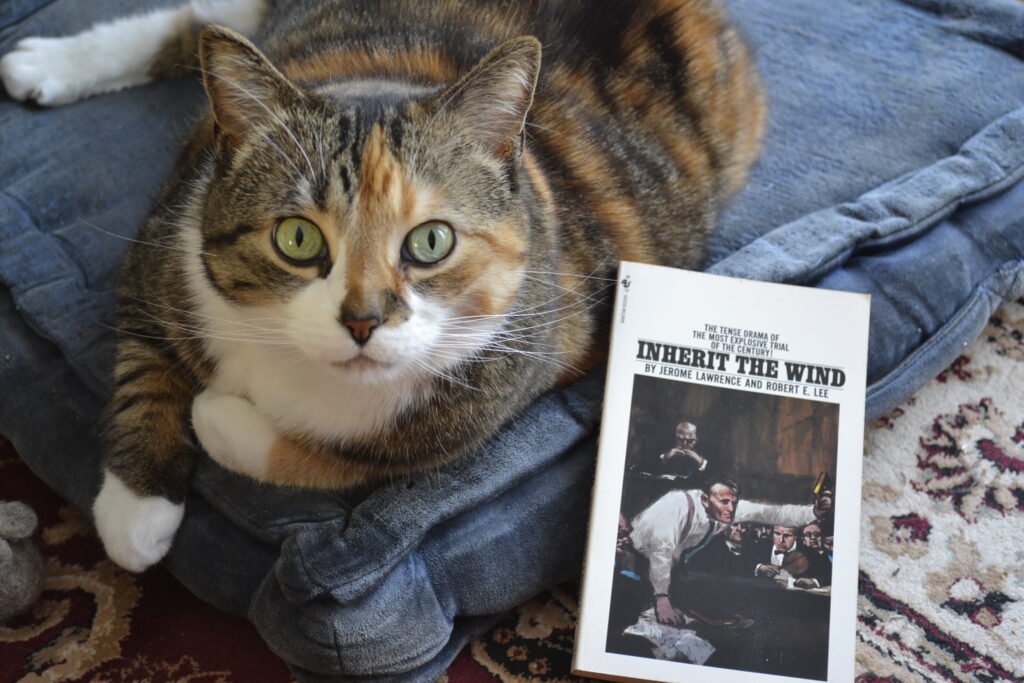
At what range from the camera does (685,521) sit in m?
1.13

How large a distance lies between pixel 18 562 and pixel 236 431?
0.32 meters

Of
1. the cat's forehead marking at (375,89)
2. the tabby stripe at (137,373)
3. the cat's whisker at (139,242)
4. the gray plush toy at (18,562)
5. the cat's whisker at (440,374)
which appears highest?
the cat's forehead marking at (375,89)

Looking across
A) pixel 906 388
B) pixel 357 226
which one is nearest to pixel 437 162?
pixel 357 226

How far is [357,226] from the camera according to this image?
2.84ft

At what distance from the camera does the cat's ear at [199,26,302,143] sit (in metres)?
0.89

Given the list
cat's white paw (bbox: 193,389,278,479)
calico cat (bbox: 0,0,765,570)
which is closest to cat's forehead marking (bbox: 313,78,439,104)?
calico cat (bbox: 0,0,765,570)

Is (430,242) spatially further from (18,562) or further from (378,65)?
(18,562)

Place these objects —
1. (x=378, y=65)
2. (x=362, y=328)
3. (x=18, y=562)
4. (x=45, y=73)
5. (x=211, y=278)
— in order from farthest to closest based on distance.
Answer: (x=45, y=73)
(x=378, y=65)
(x=18, y=562)
(x=211, y=278)
(x=362, y=328)

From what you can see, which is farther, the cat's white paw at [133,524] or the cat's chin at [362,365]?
the cat's white paw at [133,524]

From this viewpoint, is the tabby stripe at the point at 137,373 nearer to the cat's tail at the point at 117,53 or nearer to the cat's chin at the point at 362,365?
A: the cat's chin at the point at 362,365

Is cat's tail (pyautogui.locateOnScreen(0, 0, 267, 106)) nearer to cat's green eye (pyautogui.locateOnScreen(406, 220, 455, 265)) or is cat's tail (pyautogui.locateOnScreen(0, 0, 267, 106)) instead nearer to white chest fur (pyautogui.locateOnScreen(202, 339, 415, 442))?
white chest fur (pyautogui.locateOnScreen(202, 339, 415, 442))

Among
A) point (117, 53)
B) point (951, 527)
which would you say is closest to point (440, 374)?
point (951, 527)

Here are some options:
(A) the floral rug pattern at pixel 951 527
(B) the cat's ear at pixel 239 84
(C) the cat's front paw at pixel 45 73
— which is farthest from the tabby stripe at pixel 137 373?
(A) the floral rug pattern at pixel 951 527

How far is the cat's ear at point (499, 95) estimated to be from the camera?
91 centimetres
